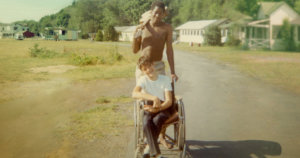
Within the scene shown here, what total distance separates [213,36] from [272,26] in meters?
9.71

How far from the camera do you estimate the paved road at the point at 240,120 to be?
15.1 feet

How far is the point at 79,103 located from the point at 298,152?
5485 millimetres

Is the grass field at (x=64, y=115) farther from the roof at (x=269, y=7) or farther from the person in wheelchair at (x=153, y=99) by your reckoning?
the roof at (x=269, y=7)

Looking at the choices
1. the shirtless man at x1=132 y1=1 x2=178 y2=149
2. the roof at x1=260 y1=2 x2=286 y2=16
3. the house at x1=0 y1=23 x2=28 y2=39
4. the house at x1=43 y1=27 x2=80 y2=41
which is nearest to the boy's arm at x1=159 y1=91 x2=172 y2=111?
the shirtless man at x1=132 y1=1 x2=178 y2=149

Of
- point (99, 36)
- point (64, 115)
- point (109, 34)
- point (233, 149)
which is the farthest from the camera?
point (109, 34)

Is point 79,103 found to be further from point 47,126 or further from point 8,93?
point 8,93

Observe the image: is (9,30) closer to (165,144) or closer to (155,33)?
(155,33)

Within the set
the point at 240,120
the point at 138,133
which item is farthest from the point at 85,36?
the point at 138,133

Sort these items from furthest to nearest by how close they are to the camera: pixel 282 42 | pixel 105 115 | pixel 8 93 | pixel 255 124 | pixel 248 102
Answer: pixel 282 42 → pixel 8 93 → pixel 248 102 → pixel 105 115 → pixel 255 124

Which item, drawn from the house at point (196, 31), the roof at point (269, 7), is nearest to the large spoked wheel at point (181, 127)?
the roof at point (269, 7)

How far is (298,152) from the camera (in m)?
4.55

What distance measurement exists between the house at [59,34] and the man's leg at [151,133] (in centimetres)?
2613

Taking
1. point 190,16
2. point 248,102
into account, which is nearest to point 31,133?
point 248,102

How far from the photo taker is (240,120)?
6.26m
